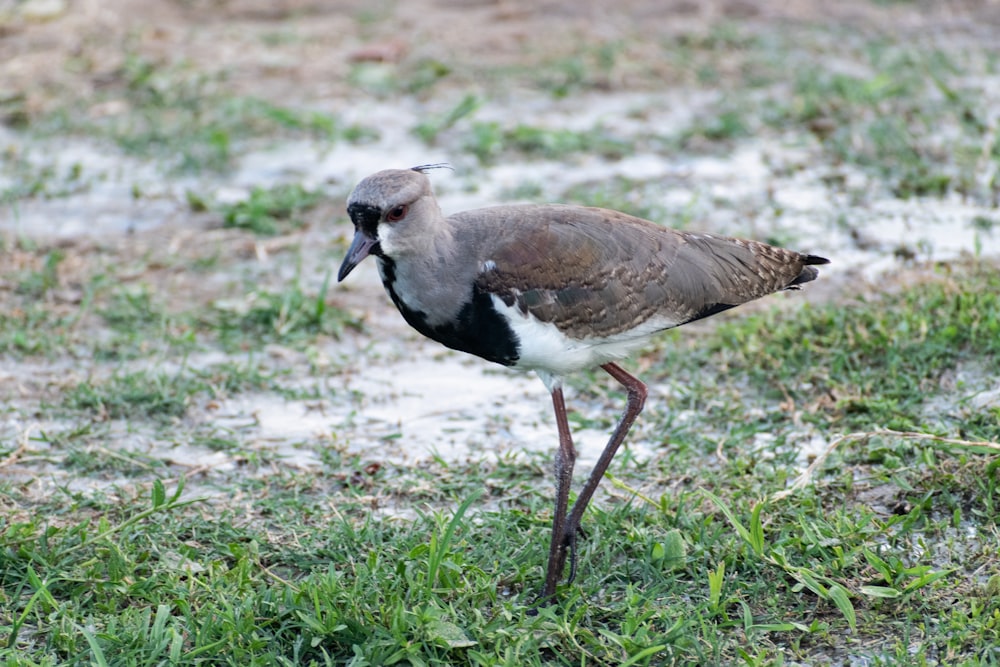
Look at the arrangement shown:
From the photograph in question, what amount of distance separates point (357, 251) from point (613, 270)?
0.84m

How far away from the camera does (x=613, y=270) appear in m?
4.10

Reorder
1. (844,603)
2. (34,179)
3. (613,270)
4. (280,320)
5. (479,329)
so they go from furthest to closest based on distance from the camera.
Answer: (34,179) → (280,320) → (613,270) → (479,329) → (844,603)

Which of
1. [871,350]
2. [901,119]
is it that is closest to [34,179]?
[871,350]

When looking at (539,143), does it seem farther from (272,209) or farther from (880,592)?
(880,592)

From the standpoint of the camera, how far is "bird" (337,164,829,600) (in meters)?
3.88

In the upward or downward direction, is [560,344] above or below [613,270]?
below

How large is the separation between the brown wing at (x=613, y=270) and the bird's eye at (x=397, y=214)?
0.30 m

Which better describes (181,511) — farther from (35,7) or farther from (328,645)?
(35,7)

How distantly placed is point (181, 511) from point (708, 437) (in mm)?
1976

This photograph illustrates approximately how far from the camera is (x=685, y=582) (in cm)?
389

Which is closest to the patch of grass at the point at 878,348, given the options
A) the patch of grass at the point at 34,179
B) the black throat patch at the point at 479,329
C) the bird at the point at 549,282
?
the bird at the point at 549,282

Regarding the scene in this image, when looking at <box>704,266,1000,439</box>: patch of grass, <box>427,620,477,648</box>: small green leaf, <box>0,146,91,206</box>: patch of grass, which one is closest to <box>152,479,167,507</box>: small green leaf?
<box>427,620,477,648</box>: small green leaf

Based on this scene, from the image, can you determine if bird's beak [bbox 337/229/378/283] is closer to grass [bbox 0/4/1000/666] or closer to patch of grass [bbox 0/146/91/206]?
grass [bbox 0/4/1000/666]

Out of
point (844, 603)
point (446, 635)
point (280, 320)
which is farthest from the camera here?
point (280, 320)
